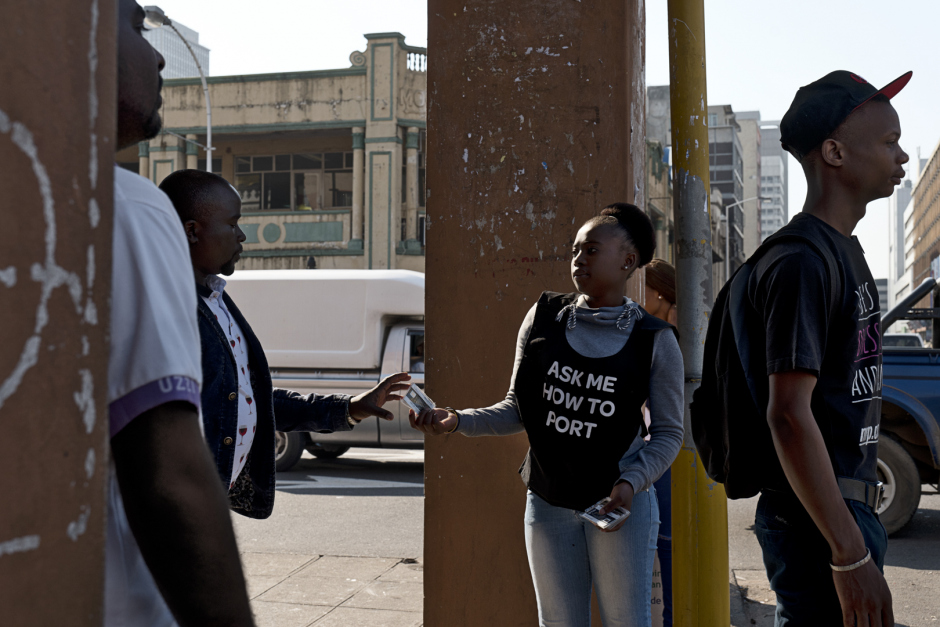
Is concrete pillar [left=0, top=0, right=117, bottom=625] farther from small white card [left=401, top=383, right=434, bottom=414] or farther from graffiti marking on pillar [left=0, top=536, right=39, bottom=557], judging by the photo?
small white card [left=401, top=383, right=434, bottom=414]

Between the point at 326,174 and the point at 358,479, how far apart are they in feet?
64.5

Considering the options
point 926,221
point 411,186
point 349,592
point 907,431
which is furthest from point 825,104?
point 926,221

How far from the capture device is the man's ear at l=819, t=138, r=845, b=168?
80.9 inches

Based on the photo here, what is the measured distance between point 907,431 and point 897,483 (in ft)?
1.66

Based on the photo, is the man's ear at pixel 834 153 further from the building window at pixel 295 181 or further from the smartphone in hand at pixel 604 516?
the building window at pixel 295 181

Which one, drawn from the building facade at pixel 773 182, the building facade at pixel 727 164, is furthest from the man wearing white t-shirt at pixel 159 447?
the building facade at pixel 773 182

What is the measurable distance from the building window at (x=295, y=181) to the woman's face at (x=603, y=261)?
26044 millimetres

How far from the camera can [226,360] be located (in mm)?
2176

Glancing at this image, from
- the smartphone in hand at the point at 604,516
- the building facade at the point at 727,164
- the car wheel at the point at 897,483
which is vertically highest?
the building facade at the point at 727,164

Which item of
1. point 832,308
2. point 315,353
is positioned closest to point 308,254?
point 315,353

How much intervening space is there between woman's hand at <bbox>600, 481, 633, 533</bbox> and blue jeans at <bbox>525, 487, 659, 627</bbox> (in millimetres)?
116

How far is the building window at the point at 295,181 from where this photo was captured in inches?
1117

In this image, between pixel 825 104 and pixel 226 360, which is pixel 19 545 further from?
pixel 825 104

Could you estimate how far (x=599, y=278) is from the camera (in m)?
2.71
